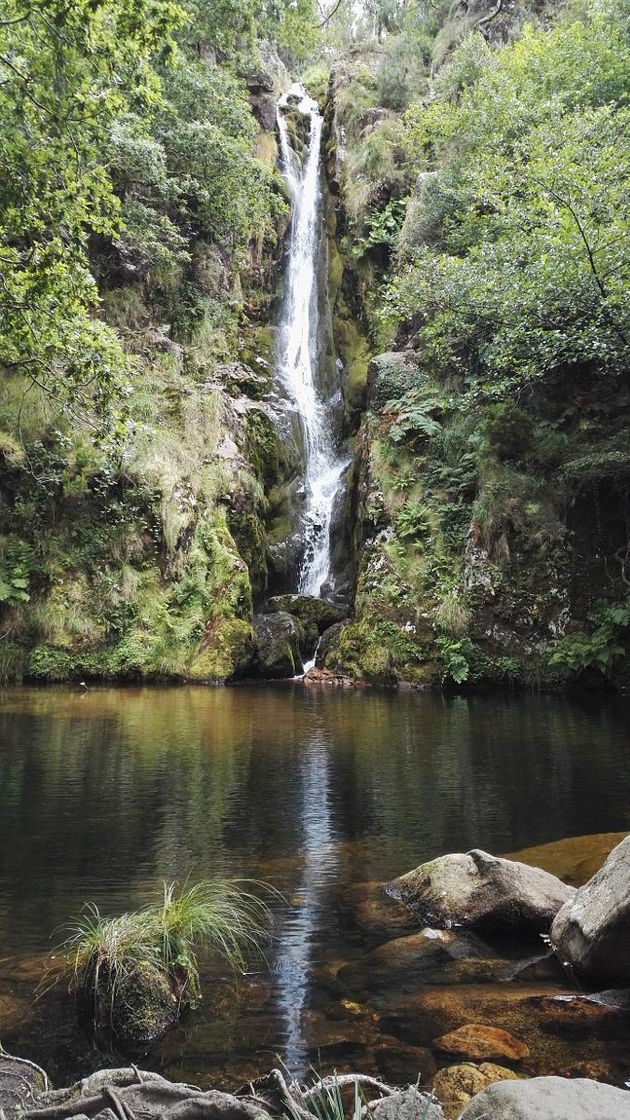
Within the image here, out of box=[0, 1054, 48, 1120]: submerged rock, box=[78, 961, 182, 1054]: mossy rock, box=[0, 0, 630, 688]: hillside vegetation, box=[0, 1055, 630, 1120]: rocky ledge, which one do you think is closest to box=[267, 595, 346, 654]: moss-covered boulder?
box=[0, 0, 630, 688]: hillside vegetation

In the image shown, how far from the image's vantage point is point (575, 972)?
137 inches

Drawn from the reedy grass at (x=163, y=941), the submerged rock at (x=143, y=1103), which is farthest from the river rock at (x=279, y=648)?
the submerged rock at (x=143, y=1103)

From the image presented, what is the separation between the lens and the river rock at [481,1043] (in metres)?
2.78

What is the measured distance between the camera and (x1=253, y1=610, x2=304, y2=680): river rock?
15648 millimetres

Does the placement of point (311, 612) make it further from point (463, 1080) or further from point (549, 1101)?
point (549, 1101)

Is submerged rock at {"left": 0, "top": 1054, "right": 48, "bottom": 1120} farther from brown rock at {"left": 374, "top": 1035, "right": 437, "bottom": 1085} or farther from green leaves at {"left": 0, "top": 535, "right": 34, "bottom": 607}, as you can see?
green leaves at {"left": 0, "top": 535, "right": 34, "bottom": 607}

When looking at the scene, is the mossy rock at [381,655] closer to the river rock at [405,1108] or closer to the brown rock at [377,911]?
the brown rock at [377,911]

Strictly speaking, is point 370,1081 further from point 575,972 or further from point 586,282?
point 586,282

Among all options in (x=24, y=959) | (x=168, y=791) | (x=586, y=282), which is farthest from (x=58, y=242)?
(x=586, y=282)

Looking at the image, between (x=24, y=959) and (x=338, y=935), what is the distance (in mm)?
1584

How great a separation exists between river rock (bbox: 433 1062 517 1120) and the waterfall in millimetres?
16176

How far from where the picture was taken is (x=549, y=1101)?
1.95m

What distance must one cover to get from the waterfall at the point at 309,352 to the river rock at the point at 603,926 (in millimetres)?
15297

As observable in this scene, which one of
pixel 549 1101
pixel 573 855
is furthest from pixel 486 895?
pixel 549 1101
